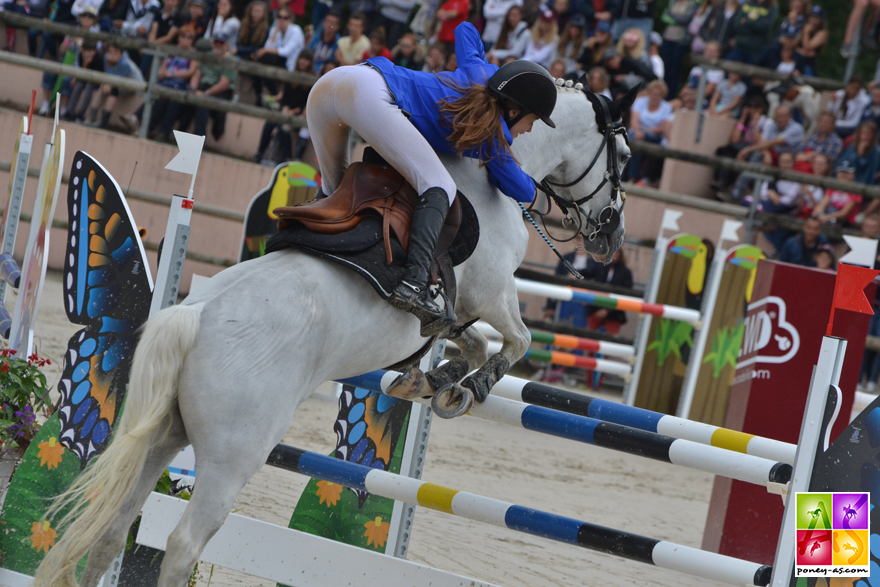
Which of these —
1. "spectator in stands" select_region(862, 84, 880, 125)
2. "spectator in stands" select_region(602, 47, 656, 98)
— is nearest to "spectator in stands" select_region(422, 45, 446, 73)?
"spectator in stands" select_region(602, 47, 656, 98)

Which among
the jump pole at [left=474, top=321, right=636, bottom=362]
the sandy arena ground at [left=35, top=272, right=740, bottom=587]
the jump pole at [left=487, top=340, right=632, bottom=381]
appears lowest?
the sandy arena ground at [left=35, top=272, right=740, bottom=587]

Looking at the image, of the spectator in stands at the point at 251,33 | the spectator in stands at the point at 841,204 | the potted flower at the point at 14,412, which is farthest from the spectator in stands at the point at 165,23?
the potted flower at the point at 14,412

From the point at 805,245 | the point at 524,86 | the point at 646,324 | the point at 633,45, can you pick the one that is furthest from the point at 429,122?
the point at 633,45

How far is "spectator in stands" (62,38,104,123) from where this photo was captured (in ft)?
32.1

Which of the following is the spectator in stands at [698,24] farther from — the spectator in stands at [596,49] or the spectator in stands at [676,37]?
the spectator in stands at [596,49]

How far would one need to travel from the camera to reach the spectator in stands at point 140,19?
33.7ft

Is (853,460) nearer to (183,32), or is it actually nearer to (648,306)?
(648,306)

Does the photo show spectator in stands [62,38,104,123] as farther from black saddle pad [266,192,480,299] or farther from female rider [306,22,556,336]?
black saddle pad [266,192,480,299]

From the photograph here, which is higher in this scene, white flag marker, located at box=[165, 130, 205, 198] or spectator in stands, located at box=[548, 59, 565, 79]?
spectator in stands, located at box=[548, 59, 565, 79]

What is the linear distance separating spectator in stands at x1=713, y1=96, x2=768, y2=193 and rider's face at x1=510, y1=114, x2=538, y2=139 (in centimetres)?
685

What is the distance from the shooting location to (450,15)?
986 cm

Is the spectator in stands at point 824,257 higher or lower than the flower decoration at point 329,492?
higher

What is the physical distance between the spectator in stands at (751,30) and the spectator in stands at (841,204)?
196cm

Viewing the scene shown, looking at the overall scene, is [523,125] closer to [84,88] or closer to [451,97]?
[451,97]
